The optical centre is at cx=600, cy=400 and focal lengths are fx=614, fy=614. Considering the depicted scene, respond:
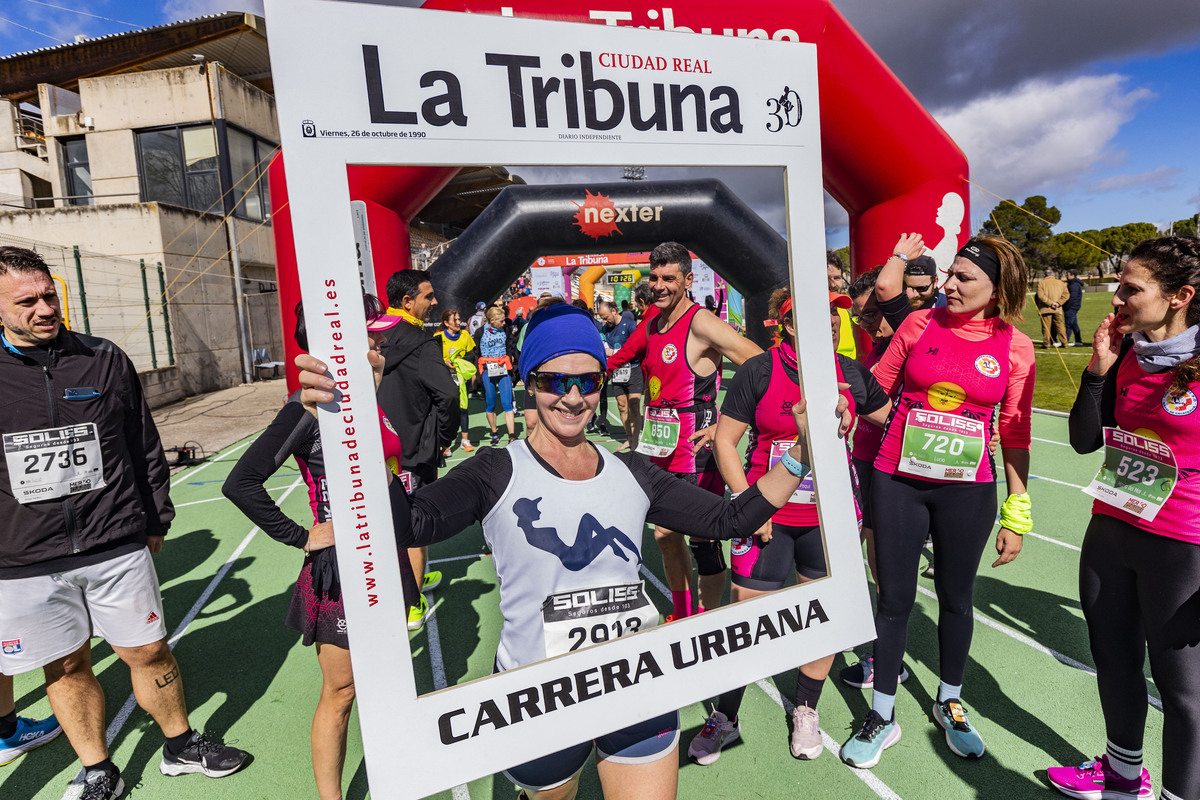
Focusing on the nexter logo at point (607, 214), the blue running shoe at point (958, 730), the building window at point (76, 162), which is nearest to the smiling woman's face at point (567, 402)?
the blue running shoe at point (958, 730)

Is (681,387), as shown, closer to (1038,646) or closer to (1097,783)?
(1097,783)

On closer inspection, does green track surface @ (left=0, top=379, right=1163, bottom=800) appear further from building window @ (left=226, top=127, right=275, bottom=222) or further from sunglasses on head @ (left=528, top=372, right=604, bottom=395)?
building window @ (left=226, top=127, right=275, bottom=222)

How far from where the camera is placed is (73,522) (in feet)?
7.93


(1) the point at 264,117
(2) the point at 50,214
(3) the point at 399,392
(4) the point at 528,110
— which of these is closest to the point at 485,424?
(3) the point at 399,392

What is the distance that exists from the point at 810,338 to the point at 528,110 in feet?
2.96

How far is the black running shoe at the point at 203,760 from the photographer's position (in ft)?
9.00

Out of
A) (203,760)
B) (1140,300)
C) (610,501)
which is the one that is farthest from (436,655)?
(1140,300)

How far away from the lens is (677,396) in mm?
3512

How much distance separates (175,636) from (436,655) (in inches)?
74.0

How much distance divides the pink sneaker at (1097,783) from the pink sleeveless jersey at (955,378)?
1181 millimetres

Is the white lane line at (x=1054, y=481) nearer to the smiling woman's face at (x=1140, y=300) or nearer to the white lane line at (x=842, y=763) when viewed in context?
the white lane line at (x=842, y=763)

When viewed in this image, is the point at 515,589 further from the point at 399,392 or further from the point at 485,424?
the point at 485,424

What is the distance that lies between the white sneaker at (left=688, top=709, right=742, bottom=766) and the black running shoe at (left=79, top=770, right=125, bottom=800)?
2466 mm

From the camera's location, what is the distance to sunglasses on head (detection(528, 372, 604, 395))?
154cm
